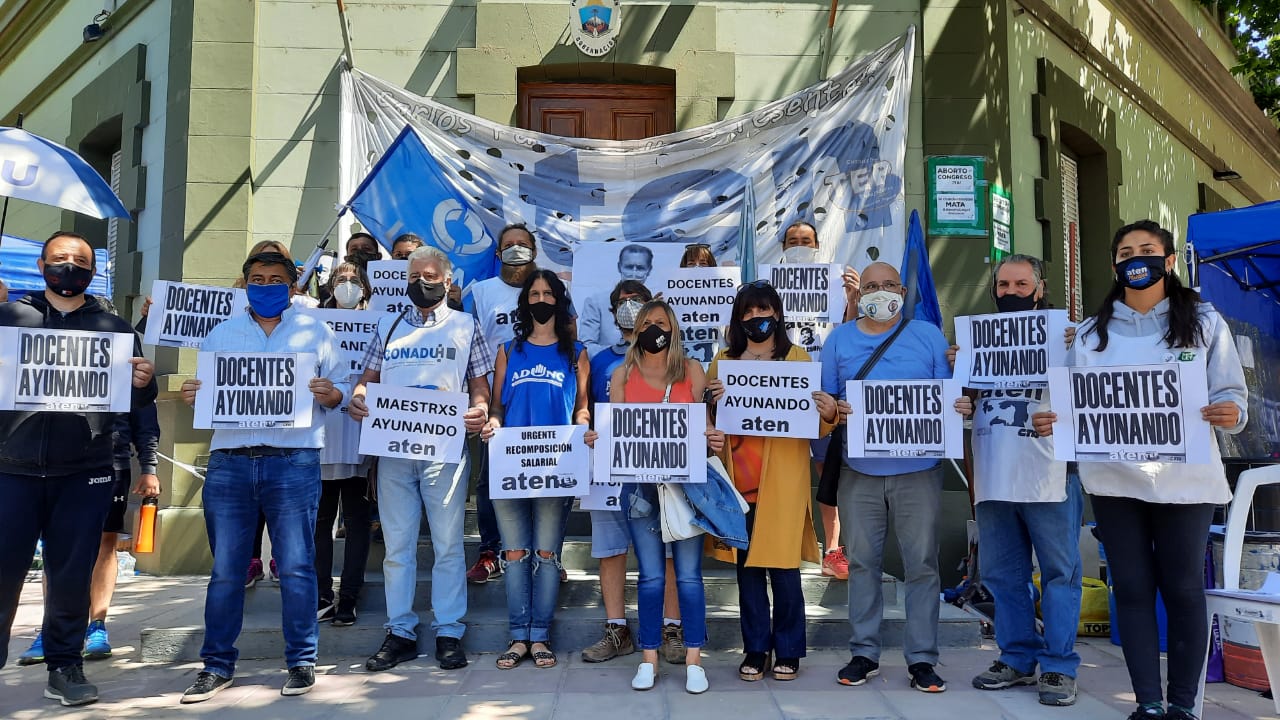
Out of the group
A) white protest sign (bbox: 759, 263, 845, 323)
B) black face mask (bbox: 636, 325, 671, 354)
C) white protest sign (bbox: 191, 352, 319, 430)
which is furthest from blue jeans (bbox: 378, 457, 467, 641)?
white protest sign (bbox: 759, 263, 845, 323)

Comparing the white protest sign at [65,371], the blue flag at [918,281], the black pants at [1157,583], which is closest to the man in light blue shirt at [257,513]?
the white protest sign at [65,371]

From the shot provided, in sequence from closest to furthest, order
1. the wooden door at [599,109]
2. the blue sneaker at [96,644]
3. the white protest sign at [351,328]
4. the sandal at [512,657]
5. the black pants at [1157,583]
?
the black pants at [1157,583] < the sandal at [512,657] < the blue sneaker at [96,644] < the white protest sign at [351,328] < the wooden door at [599,109]

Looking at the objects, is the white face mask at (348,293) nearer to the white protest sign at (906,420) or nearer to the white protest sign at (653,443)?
the white protest sign at (653,443)

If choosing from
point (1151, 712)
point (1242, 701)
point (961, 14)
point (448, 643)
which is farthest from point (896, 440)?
point (961, 14)

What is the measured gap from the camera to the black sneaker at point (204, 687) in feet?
15.2

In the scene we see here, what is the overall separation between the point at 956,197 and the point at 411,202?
4.75 meters

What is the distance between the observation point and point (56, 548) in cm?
462

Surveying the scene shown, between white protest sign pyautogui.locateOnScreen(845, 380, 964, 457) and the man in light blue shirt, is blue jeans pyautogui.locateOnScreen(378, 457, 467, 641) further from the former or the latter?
white protest sign pyautogui.locateOnScreen(845, 380, 964, 457)

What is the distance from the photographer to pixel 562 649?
17.9ft

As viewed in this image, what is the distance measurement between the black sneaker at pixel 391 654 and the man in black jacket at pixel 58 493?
1352mm

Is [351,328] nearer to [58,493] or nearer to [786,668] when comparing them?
[58,493]

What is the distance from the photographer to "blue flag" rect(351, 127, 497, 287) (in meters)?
7.15

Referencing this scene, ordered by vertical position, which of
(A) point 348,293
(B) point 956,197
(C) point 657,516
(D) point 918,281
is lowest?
(C) point 657,516

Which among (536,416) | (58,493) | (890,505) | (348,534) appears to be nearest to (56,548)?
(58,493)
